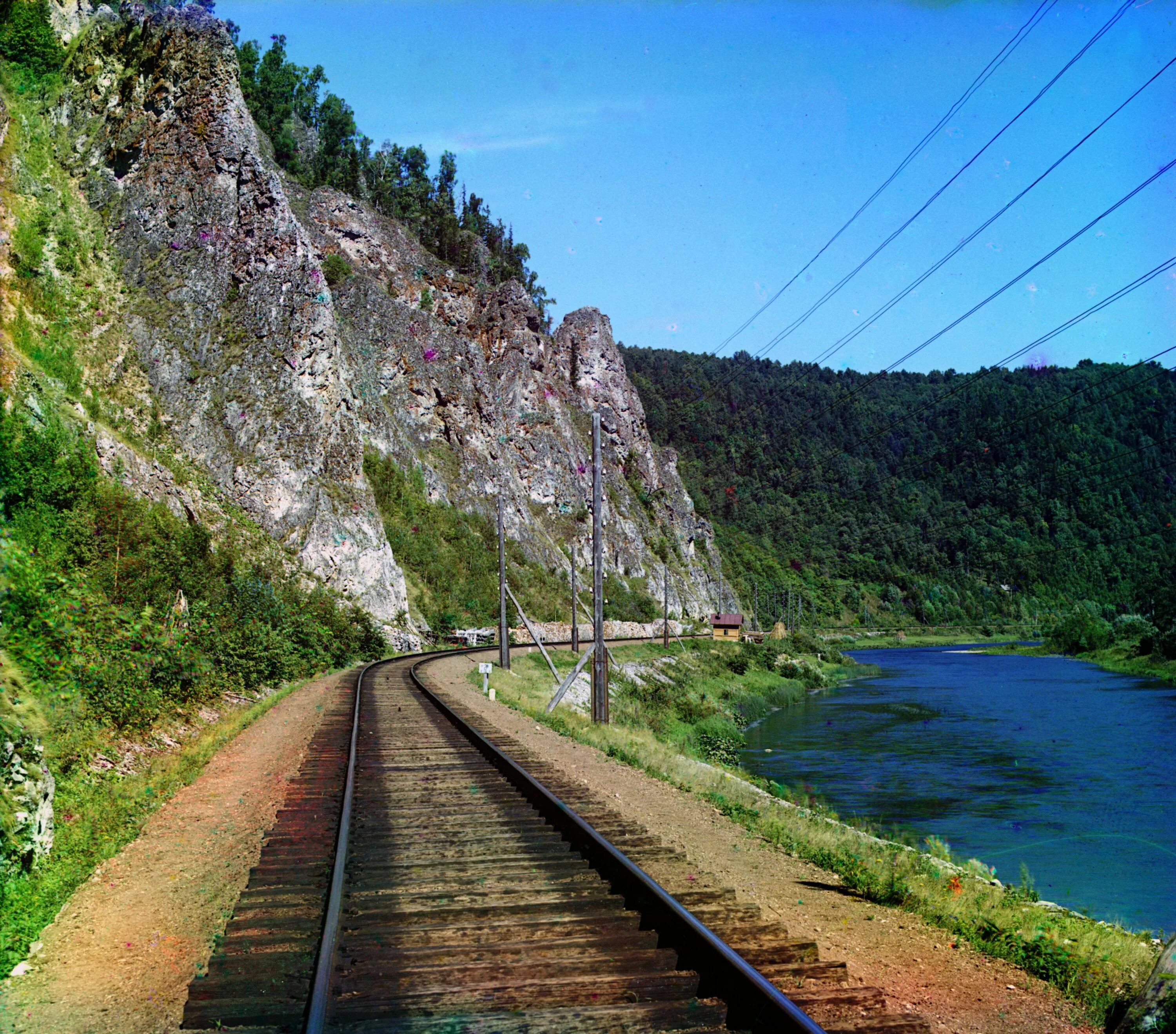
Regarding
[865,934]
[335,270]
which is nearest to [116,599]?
[865,934]

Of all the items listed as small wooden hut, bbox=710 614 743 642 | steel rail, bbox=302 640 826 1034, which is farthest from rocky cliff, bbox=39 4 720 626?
steel rail, bbox=302 640 826 1034

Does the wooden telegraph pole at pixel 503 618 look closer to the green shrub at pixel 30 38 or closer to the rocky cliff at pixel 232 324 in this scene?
the rocky cliff at pixel 232 324

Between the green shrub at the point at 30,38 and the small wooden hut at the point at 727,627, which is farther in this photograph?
the small wooden hut at the point at 727,627

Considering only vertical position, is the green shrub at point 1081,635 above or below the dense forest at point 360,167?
below

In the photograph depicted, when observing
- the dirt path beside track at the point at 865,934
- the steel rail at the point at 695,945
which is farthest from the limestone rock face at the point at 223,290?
the steel rail at the point at 695,945

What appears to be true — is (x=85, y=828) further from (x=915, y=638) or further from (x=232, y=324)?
(x=915, y=638)

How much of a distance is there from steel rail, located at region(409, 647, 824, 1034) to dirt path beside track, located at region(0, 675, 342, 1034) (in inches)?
113

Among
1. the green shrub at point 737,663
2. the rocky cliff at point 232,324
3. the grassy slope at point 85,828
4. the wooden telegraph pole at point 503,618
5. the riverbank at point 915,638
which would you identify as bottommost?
the riverbank at point 915,638

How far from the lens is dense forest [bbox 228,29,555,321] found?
95.3 metres

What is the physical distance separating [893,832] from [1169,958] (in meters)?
11.5

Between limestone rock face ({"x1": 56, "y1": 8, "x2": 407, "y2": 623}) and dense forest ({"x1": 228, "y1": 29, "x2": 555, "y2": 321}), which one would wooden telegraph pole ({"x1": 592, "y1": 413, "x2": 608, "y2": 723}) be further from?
dense forest ({"x1": 228, "y1": 29, "x2": 555, "y2": 321})

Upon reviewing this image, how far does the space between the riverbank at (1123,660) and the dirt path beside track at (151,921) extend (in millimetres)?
67361

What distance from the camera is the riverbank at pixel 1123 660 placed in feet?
221

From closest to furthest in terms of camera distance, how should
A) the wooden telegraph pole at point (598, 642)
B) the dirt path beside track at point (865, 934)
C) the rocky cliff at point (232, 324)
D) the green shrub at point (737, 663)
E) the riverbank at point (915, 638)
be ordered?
1. the dirt path beside track at point (865, 934)
2. the wooden telegraph pole at point (598, 642)
3. the rocky cliff at point (232, 324)
4. the green shrub at point (737, 663)
5. the riverbank at point (915, 638)
